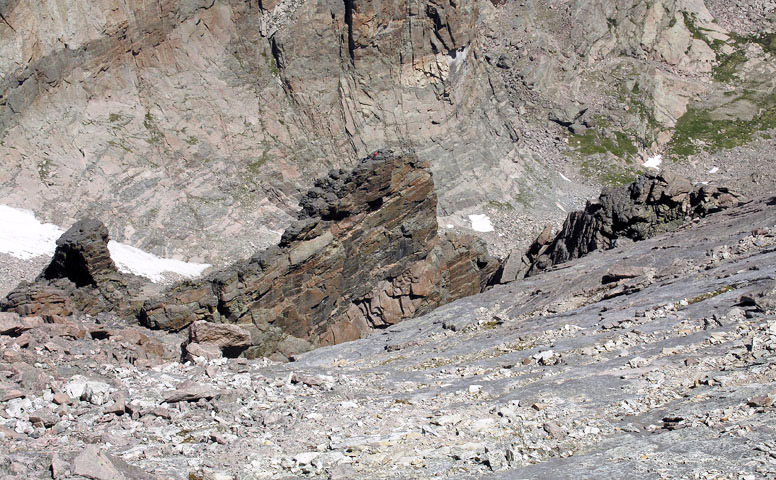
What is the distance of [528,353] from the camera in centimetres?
2352

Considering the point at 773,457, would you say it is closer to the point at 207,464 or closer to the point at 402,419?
the point at 402,419

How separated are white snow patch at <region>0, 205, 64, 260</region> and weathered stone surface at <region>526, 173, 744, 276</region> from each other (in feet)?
134

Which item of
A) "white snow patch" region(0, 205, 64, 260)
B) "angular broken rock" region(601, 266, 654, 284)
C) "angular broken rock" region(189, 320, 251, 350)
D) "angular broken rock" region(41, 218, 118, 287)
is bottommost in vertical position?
"angular broken rock" region(601, 266, 654, 284)

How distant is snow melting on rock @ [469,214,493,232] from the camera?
83.9m

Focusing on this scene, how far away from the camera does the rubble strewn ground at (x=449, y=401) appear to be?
49.6ft

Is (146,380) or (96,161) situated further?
(96,161)

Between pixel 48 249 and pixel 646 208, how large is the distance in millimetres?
45705

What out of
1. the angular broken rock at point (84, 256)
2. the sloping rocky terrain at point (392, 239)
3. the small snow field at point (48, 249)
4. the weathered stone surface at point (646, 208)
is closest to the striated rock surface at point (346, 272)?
the sloping rocky terrain at point (392, 239)

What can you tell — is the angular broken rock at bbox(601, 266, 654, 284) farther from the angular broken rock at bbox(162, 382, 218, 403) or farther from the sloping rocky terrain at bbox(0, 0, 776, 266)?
the angular broken rock at bbox(162, 382, 218, 403)

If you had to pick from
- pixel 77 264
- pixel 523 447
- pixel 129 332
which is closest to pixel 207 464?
pixel 523 447

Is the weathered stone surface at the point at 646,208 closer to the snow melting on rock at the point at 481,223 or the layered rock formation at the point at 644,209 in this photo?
the layered rock formation at the point at 644,209

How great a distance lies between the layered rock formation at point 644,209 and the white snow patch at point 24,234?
3928 cm

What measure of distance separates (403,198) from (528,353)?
31340mm

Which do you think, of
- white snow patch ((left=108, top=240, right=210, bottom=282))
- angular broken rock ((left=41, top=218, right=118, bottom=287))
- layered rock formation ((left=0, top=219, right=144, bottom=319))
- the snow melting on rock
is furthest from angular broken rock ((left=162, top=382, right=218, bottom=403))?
the snow melting on rock
